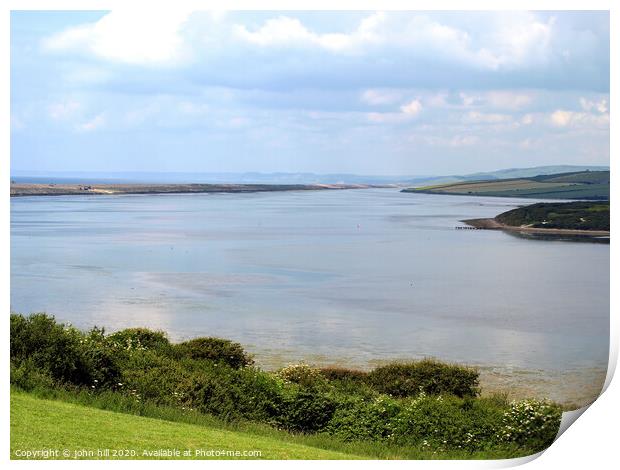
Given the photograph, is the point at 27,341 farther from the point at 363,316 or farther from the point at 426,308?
the point at 426,308

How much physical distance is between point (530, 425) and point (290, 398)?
2.53 metres

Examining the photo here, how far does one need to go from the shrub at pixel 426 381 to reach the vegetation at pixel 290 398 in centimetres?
1

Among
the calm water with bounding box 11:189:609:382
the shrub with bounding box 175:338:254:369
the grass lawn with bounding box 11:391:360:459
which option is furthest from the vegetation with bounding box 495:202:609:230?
the grass lawn with bounding box 11:391:360:459

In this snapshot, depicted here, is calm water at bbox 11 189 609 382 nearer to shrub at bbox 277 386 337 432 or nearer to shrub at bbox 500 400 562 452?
shrub at bbox 500 400 562 452

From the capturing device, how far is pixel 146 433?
7.68 m

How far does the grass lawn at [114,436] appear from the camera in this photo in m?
7.55

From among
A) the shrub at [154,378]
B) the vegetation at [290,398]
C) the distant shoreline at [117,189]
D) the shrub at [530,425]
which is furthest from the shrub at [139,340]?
the distant shoreline at [117,189]

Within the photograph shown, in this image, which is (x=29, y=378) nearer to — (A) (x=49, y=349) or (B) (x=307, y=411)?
(A) (x=49, y=349)

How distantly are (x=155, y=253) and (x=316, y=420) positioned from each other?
434 inches

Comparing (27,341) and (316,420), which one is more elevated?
(27,341)

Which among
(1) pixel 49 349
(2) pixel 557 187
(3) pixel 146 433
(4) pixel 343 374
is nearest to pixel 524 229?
(2) pixel 557 187

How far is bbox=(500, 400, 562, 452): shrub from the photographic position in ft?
27.2

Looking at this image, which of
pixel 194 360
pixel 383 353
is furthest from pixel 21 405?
pixel 383 353

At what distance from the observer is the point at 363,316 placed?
14930 millimetres
